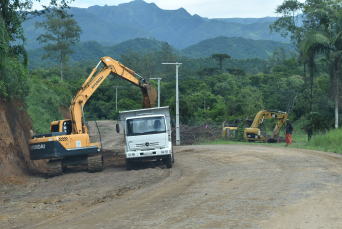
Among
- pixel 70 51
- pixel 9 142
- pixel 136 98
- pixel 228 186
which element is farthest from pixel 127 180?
pixel 136 98

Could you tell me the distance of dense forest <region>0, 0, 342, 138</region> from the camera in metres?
26.6

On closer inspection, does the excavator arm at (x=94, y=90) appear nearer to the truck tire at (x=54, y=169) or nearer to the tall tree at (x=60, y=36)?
the truck tire at (x=54, y=169)

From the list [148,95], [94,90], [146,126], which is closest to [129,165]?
[146,126]

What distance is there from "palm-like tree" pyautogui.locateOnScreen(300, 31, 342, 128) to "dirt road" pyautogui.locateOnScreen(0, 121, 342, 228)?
14.5 meters

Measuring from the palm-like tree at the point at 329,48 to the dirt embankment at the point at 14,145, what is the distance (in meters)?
20.6

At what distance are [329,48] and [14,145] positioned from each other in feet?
75.6

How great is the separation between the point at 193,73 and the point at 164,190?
327 ft

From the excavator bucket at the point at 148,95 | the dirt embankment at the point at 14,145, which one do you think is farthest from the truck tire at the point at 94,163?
the excavator bucket at the point at 148,95

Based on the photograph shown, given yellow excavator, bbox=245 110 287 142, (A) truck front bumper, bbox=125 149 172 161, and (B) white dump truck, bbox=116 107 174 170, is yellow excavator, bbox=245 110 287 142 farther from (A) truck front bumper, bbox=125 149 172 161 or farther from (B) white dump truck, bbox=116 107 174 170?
(A) truck front bumper, bbox=125 149 172 161

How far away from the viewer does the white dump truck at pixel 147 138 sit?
51.2ft

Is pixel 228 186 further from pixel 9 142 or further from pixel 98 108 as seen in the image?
pixel 98 108

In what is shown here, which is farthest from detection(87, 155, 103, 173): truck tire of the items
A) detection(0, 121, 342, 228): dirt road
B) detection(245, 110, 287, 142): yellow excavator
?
detection(245, 110, 287, 142): yellow excavator

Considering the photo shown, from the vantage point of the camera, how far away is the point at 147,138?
51.5 ft

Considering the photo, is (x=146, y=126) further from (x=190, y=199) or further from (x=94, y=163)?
(x=190, y=199)
